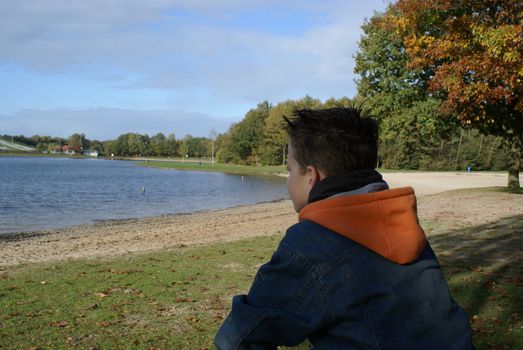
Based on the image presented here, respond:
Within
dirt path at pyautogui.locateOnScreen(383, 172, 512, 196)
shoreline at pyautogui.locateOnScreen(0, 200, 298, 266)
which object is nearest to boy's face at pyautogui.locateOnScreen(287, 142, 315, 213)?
shoreline at pyautogui.locateOnScreen(0, 200, 298, 266)

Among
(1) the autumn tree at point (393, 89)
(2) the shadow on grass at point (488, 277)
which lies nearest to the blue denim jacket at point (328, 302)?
(2) the shadow on grass at point (488, 277)

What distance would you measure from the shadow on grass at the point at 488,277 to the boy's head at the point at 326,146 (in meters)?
3.91

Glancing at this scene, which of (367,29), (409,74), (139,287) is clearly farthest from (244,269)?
(367,29)

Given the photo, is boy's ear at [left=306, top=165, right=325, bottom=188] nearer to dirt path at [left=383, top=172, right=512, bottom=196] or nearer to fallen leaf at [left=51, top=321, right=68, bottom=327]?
fallen leaf at [left=51, top=321, right=68, bottom=327]

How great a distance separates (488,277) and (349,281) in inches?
260

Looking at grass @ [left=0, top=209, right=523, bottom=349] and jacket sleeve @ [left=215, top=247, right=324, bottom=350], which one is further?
grass @ [left=0, top=209, right=523, bottom=349]

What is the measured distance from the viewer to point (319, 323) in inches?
50.9

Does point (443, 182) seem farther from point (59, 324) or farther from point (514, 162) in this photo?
point (59, 324)

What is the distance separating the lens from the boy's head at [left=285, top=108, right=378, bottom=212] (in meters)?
1.50

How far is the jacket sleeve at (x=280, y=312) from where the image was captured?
128cm

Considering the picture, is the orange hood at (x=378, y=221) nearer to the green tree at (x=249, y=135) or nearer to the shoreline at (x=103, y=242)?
the shoreline at (x=103, y=242)

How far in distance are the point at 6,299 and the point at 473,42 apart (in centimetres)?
971

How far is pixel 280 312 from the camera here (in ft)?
4.21

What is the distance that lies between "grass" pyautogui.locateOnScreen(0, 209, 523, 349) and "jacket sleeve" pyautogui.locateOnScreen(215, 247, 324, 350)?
3.44 meters
